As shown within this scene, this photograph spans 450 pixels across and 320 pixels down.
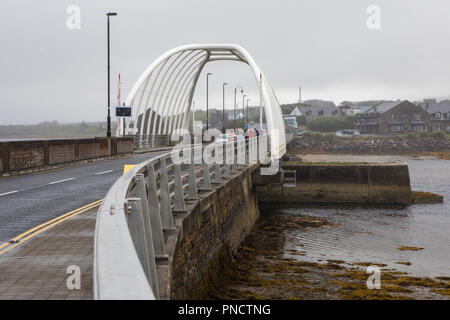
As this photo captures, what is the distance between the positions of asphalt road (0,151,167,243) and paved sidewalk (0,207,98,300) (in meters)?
A: 0.83

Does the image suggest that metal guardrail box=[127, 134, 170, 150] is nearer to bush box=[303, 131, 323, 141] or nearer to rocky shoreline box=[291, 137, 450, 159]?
rocky shoreline box=[291, 137, 450, 159]

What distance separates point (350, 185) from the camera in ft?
115

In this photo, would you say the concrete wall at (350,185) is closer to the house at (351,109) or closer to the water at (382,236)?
the water at (382,236)

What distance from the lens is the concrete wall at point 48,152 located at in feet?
67.8

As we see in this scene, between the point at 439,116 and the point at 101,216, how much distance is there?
145293 millimetres

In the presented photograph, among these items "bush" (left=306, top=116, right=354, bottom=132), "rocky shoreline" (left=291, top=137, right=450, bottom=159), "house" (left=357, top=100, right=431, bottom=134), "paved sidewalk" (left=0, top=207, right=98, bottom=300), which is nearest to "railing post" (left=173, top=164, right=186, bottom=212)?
"paved sidewalk" (left=0, top=207, right=98, bottom=300)

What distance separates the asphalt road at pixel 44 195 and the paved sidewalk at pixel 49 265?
2.74 feet

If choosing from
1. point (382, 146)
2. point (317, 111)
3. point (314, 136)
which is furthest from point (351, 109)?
point (382, 146)

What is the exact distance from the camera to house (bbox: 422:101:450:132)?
138 meters

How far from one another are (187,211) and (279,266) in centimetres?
780

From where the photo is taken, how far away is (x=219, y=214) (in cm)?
1515

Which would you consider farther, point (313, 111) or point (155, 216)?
point (313, 111)

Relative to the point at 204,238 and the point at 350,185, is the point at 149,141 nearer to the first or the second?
the point at 350,185
